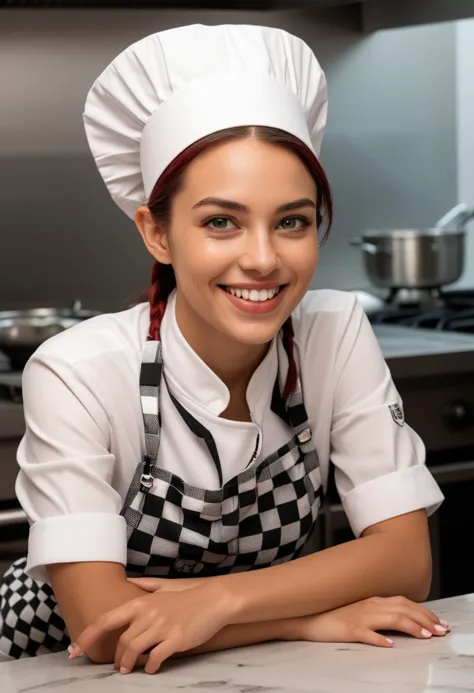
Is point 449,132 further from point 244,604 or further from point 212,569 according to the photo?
point 244,604

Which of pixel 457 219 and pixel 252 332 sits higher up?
pixel 252 332

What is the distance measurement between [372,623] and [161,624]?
0.22 meters

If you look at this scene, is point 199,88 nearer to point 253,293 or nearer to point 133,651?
A: point 253,293

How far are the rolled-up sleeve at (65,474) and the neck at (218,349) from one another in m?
0.16

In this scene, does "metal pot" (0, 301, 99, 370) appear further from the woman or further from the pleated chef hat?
the pleated chef hat

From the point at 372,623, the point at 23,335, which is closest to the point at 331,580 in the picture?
A: the point at 372,623

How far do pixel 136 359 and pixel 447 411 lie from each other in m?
1.04

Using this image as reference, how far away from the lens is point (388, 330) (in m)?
2.53

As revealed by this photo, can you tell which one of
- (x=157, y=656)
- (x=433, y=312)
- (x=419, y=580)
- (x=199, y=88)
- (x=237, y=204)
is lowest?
(x=433, y=312)

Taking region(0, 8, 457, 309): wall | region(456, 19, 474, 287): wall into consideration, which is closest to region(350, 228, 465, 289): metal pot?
region(0, 8, 457, 309): wall

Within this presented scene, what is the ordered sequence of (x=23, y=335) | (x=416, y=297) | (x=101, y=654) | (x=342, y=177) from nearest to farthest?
1. (x=101, y=654)
2. (x=23, y=335)
3. (x=416, y=297)
4. (x=342, y=177)

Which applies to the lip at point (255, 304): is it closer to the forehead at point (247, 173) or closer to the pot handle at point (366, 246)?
the forehead at point (247, 173)

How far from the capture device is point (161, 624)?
1.08 meters

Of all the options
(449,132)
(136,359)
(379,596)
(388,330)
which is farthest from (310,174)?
(449,132)
